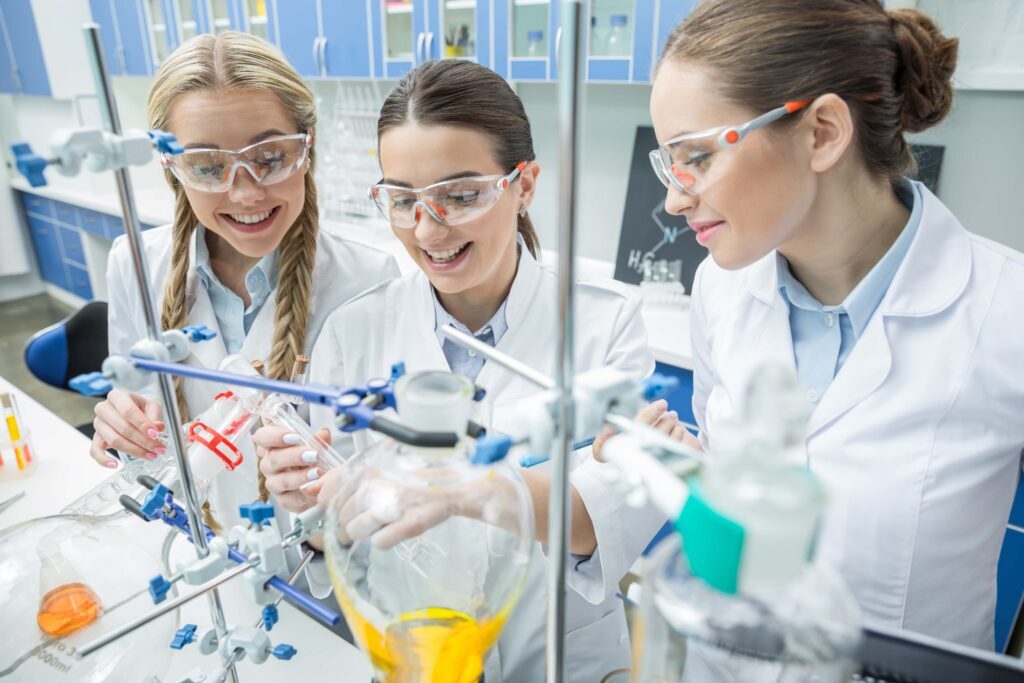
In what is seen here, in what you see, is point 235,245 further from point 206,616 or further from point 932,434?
point 932,434

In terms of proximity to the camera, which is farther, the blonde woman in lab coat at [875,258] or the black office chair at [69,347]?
the black office chair at [69,347]

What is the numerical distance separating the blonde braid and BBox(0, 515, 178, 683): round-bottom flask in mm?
557

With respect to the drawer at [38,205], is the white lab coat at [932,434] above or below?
above

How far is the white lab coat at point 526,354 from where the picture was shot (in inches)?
46.5

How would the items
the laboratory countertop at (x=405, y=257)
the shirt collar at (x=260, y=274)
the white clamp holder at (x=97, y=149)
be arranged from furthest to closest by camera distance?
the laboratory countertop at (x=405, y=257), the shirt collar at (x=260, y=274), the white clamp holder at (x=97, y=149)

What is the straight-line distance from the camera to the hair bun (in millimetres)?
1045

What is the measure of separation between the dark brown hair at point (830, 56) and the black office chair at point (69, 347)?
6.80 feet

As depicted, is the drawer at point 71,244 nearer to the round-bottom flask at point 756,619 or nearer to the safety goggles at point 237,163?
the safety goggles at point 237,163

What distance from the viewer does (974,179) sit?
2.39 metres

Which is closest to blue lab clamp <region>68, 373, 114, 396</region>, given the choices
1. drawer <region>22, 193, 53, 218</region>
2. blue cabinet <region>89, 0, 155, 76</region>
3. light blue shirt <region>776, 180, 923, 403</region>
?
light blue shirt <region>776, 180, 923, 403</region>

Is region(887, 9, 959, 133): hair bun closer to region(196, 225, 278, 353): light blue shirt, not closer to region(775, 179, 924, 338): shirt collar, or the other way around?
region(775, 179, 924, 338): shirt collar

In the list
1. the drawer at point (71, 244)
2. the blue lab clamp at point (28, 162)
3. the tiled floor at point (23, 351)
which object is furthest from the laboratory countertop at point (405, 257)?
the tiled floor at point (23, 351)

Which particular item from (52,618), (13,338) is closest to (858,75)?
(52,618)

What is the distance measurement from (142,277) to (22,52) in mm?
6068
